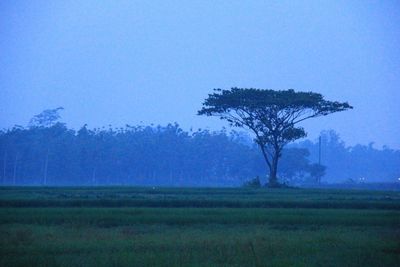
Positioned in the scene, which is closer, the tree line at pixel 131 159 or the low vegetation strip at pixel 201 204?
the low vegetation strip at pixel 201 204

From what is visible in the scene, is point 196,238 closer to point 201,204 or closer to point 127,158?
point 201,204

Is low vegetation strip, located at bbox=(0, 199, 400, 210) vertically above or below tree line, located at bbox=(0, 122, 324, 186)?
below

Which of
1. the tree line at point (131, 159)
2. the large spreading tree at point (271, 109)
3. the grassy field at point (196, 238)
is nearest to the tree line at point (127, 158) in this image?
the tree line at point (131, 159)

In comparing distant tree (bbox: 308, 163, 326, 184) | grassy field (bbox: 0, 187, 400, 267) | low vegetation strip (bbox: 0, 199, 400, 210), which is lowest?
grassy field (bbox: 0, 187, 400, 267)

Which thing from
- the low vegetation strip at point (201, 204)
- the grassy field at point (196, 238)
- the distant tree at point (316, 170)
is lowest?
the grassy field at point (196, 238)

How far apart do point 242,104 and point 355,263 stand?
40421mm

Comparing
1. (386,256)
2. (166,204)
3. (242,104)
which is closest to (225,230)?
(386,256)

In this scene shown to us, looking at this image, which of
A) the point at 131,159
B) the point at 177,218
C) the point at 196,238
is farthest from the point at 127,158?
the point at 196,238

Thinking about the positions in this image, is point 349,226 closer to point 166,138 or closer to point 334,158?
point 166,138

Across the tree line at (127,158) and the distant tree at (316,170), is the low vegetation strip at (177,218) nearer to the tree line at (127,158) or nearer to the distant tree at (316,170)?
the tree line at (127,158)

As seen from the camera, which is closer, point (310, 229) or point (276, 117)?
point (310, 229)

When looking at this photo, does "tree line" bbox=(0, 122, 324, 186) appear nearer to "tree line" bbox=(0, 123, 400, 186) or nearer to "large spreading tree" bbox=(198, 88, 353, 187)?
"tree line" bbox=(0, 123, 400, 186)

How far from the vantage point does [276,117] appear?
51.6 m

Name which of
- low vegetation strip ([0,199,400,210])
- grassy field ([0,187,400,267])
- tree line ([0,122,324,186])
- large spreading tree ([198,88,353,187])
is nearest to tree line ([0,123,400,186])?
tree line ([0,122,324,186])
